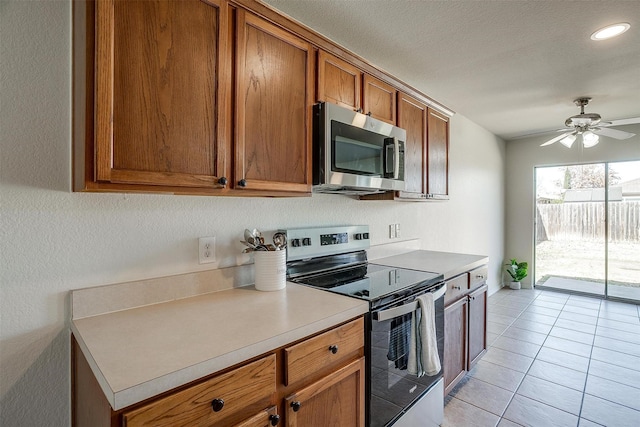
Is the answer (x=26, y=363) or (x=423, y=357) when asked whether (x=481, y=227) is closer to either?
(x=423, y=357)

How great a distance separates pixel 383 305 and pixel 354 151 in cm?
82

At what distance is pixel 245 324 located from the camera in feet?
3.75

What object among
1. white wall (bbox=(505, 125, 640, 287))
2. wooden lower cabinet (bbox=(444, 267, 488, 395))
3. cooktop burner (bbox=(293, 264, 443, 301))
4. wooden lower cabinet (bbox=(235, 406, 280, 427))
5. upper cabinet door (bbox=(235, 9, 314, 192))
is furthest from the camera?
white wall (bbox=(505, 125, 640, 287))

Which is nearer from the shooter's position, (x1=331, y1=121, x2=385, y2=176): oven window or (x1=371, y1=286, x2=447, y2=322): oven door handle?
(x1=371, y1=286, x2=447, y2=322): oven door handle

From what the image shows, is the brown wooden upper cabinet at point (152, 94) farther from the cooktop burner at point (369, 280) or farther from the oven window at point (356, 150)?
the cooktop burner at point (369, 280)

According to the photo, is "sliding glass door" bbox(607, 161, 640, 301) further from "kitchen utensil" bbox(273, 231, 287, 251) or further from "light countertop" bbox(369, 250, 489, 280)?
"kitchen utensil" bbox(273, 231, 287, 251)

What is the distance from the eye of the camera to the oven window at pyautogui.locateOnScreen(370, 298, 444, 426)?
1431mm

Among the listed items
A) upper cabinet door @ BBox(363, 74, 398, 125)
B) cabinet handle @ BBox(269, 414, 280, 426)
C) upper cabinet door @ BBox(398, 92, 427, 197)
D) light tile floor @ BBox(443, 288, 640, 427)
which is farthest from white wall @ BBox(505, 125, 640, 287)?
cabinet handle @ BBox(269, 414, 280, 426)

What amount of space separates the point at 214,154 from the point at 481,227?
414 centimetres

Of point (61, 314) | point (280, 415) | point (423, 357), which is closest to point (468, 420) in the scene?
point (423, 357)

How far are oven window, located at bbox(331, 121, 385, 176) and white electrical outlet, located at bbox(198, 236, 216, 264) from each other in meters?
0.70

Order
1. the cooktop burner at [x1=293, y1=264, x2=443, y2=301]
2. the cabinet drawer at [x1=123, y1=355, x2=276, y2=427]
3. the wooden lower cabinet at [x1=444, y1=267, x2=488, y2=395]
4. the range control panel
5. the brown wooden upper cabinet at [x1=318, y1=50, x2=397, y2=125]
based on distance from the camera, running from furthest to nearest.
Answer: the wooden lower cabinet at [x1=444, y1=267, x2=488, y2=395] < the range control panel < the brown wooden upper cabinet at [x1=318, y1=50, x2=397, y2=125] < the cooktop burner at [x1=293, y1=264, x2=443, y2=301] < the cabinet drawer at [x1=123, y1=355, x2=276, y2=427]

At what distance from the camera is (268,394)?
103cm

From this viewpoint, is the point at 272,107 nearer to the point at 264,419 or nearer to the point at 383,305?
the point at 383,305
